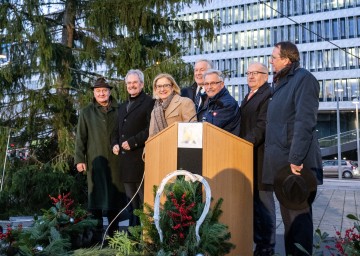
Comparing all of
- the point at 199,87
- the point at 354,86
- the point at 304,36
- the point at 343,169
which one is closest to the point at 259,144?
the point at 199,87

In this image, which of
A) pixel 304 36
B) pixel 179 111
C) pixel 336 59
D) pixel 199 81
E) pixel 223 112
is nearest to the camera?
pixel 223 112

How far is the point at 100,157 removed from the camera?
605 centimetres

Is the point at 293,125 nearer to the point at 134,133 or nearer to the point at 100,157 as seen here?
the point at 134,133

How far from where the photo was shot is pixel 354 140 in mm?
48719

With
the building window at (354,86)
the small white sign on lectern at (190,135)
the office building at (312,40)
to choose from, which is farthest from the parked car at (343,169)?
the small white sign on lectern at (190,135)

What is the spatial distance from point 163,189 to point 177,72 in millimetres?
6908

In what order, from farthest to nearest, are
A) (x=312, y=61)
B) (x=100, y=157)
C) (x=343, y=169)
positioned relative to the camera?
(x=312, y=61) → (x=343, y=169) → (x=100, y=157)

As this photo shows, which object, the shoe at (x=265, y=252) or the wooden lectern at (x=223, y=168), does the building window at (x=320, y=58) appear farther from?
the wooden lectern at (x=223, y=168)

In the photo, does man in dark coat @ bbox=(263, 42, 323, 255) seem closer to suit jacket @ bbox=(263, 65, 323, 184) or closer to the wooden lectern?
suit jacket @ bbox=(263, 65, 323, 184)

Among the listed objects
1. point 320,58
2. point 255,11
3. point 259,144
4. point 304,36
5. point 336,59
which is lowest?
point 259,144

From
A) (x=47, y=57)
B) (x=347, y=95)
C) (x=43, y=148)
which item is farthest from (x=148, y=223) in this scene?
(x=347, y=95)

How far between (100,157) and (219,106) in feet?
6.57

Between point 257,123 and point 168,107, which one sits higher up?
point 168,107

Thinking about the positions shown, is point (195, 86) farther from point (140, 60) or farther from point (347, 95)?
point (347, 95)
